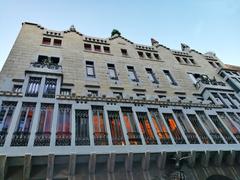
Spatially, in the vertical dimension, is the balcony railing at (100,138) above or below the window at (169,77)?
below

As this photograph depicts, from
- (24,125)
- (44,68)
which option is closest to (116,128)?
(24,125)

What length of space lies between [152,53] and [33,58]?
45.2ft

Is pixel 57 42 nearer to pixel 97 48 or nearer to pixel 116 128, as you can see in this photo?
pixel 97 48

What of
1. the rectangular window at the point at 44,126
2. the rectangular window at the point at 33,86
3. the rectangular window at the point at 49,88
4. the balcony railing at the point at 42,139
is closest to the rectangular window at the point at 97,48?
the rectangular window at the point at 49,88

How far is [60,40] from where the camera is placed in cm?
2078

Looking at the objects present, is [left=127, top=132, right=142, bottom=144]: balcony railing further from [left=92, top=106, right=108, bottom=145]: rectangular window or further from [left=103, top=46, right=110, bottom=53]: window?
[left=103, top=46, right=110, bottom=53]: window

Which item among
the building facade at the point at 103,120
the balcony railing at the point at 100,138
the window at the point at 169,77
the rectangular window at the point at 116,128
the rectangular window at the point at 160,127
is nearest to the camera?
the building facade at the point at 103,120

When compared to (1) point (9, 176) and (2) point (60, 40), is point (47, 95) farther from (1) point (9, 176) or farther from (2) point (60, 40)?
(2) point (60, 40)

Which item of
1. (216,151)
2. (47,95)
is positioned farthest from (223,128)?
(47,95)

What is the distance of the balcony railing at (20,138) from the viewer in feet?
31.8

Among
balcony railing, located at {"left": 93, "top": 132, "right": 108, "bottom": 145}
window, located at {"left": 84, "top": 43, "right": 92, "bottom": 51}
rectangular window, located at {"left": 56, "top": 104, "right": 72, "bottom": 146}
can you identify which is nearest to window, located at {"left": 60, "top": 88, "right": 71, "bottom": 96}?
rectangular window, located at {"left": 56, "top": 104, "right": 72, "bottom": 146}

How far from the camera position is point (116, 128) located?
12195 mm

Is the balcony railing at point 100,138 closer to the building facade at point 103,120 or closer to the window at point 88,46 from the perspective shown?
the building facade at point 103,120

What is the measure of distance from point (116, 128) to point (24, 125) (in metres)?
5.26
